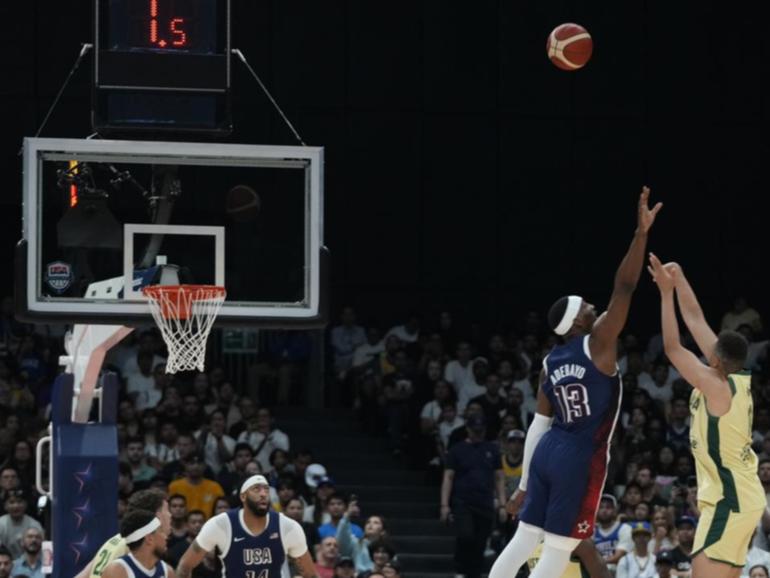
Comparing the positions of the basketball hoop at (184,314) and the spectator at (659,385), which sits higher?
the basketball hoop at (184,314)

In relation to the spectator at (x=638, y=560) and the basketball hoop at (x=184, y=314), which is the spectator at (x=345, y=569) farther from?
the basketball hoop at (x=184, y=314)

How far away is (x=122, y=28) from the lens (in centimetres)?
1152

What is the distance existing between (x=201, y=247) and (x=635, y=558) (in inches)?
258

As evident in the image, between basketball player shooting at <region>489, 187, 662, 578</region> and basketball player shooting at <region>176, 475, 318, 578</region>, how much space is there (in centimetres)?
331

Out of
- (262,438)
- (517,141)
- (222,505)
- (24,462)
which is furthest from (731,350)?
(517,141)

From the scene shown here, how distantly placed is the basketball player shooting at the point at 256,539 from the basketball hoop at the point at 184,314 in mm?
1384

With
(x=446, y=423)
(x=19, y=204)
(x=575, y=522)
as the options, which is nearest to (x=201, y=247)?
(x=575, y=522)

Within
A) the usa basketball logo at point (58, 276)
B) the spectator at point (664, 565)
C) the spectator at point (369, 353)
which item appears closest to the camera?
the usa basketball logo at point (58, 276)

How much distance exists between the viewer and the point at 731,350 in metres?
9.38

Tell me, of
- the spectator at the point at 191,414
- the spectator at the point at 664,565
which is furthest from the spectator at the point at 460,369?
the spectator at the point at 664,565

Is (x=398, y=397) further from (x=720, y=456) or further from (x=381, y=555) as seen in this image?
(x=720, y=456)

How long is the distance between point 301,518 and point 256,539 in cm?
447

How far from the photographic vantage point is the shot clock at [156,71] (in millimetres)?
11398

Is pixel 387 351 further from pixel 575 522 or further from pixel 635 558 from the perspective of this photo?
pixel 575 522
